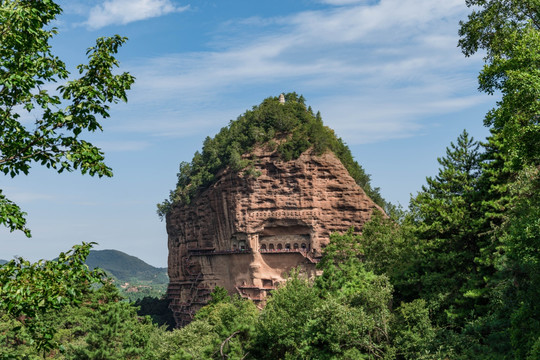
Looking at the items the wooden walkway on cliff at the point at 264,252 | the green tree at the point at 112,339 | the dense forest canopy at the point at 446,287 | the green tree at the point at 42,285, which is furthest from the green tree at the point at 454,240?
the wooden walkway on cliff at the point at 264,252

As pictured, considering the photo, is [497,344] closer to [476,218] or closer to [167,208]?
[476,218]

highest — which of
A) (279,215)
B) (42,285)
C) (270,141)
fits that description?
(270,141)

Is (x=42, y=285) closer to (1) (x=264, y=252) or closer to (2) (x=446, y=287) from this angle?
(2) (x=446, y=287)

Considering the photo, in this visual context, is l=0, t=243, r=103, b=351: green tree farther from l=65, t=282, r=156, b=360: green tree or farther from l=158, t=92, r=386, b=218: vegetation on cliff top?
l=158, t=92, r=386, b=218: vegetation on cliff top

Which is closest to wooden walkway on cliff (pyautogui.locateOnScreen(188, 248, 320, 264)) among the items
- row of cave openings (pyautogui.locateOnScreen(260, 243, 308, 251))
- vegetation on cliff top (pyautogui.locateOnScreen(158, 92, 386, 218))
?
row of cave openings (pyautogui.locateOnScreen(260, 243, 308, 251))

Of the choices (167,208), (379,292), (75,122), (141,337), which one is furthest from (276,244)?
(75,122)

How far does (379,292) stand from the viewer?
27.0m

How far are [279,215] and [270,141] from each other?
296 inches

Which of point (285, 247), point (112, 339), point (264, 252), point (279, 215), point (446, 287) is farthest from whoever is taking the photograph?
point (285, 247)

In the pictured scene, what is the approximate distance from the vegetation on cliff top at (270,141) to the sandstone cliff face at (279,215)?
1251 mm

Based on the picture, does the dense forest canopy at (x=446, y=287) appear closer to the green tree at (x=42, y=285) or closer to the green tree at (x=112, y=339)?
the green tree at (x=112, y=339)

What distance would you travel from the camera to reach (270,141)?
63.4m

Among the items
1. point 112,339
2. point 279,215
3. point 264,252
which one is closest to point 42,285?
point 112,339

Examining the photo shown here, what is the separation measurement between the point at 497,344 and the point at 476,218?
361 inches
